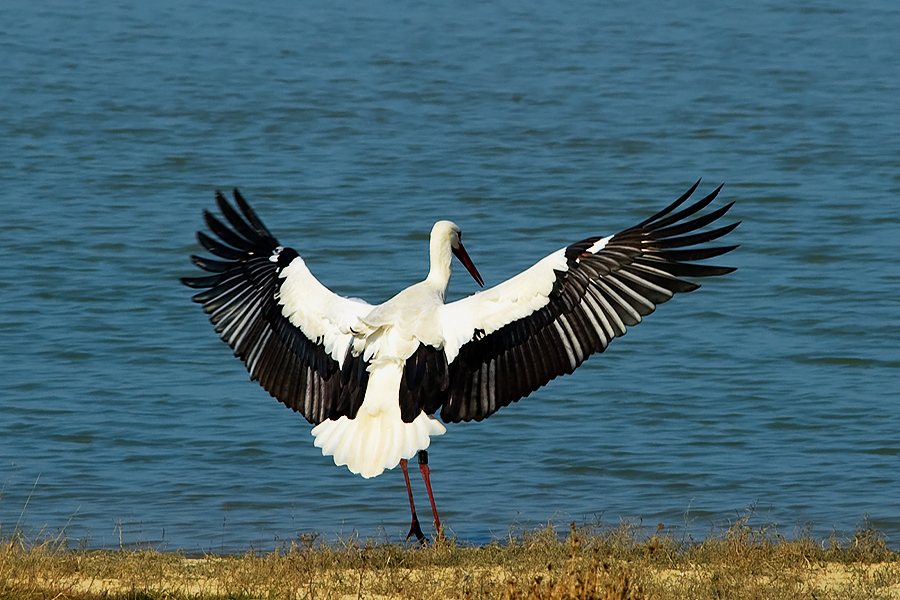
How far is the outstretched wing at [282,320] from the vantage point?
8.18 metres

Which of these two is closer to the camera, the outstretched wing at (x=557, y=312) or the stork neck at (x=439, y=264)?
the outstretched wing at (x=557, y=312)

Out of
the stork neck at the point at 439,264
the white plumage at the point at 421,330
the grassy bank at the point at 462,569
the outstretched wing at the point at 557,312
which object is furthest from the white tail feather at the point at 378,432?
the stork neck at the point at 439,264

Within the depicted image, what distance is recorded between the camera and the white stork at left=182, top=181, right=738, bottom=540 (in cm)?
758

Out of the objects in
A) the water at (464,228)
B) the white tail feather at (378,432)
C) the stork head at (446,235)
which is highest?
the stork head at (446,235)

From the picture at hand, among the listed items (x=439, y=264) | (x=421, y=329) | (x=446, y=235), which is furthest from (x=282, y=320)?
(x=446, y=235)

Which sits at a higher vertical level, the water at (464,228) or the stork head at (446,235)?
the stork head at (446,235)

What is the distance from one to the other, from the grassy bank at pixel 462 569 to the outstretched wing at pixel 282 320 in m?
0.97

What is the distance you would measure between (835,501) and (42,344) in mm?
6905

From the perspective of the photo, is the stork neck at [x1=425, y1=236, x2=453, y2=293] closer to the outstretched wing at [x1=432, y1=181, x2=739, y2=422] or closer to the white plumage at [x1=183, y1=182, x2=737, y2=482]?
the white plumage at [x1=183, y1=182, x2=737, y2=482]

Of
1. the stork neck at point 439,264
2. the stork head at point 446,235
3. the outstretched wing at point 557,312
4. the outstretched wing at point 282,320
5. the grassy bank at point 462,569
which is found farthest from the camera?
the stork head at point 446,235

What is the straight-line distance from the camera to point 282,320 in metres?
8.39

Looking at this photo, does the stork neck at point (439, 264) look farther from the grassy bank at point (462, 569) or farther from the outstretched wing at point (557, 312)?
the grassy bank at point (462, 569)

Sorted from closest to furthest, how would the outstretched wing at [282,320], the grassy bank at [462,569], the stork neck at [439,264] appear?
Answer: the grassy bank at [462,569] < the outstretched wing at [282,320] < the stork neck at [439,264]

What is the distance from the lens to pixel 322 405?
8211mm
